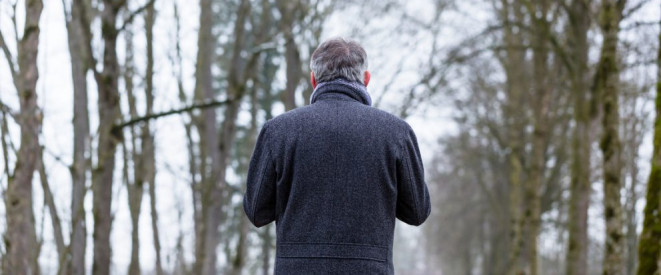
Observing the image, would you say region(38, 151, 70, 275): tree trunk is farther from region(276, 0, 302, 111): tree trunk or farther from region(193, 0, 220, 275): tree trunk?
region(276, 0, 302, 111): tree trunk

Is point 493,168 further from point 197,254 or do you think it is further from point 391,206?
point 391,206

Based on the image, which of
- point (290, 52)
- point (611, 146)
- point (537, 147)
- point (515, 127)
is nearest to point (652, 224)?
point (611, 146)

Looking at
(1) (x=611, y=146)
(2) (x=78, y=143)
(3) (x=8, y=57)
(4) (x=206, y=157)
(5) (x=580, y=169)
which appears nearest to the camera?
(3) (x=8, y=57)

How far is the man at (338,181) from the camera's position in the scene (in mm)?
3066

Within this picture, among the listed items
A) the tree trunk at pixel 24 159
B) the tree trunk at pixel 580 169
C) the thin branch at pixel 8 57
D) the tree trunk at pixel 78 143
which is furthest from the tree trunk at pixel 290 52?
the tree trunk at pixel 24 159

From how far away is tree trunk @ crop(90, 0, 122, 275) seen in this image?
645 centimetres

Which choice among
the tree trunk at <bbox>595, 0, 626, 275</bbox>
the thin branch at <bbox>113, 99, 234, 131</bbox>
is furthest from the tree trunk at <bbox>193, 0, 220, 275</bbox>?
the tree trunk at <bbox>595, 0, 626, 275</bbox>

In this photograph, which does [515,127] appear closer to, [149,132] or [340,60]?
[149,132]

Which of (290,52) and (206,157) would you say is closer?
(206,157)

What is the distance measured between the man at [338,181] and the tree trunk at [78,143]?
4688 mm

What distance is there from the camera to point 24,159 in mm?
5324

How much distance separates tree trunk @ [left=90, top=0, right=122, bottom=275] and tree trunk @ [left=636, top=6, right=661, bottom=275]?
12.4 feet

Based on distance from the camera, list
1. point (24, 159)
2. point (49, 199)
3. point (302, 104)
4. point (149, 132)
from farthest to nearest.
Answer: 1. point (302, 104)
2. point (149, 132)
3. point (49, 199)
4. point (24, 159)

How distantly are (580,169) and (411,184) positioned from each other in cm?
859
